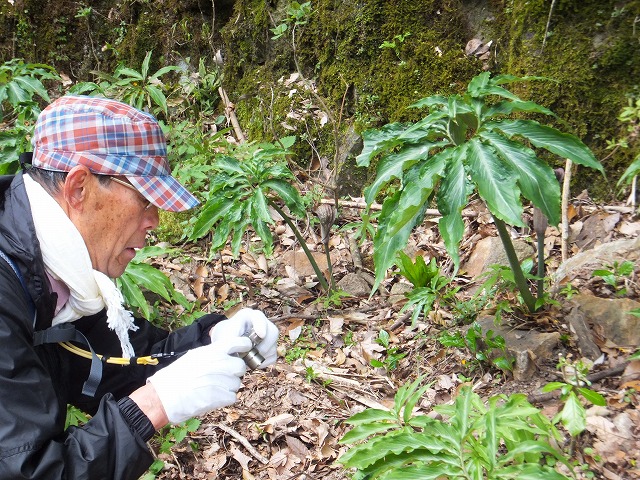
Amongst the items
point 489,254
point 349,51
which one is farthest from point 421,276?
point 349,51

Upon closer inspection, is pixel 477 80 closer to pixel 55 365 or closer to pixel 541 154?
pixel 541 154

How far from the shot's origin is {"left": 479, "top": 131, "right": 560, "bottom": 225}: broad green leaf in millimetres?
2242

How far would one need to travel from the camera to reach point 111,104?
2.15 m

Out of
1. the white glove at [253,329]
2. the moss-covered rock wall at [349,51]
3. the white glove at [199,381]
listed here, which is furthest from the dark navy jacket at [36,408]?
the moss-covered rock wall at [349,51]

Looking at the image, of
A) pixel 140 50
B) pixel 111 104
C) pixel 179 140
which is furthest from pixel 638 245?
pixel 140 50

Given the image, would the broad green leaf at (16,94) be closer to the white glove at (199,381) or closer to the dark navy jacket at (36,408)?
the dark navy jacket at (36,408)

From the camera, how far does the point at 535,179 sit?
2.24 meters

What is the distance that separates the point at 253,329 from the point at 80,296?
0.70 metres

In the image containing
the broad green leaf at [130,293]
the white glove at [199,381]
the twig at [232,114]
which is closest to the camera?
the white glove at [199,381]

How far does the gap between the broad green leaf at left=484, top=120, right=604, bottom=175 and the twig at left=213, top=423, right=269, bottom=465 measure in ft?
6.08

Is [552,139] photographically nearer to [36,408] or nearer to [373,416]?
[373,416]

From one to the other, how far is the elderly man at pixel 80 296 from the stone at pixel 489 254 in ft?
6.11

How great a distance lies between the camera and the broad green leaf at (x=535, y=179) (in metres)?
2.24

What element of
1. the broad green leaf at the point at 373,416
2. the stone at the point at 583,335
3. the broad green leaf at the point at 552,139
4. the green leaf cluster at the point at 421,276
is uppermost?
the broad green leaf at the point at 552,139
